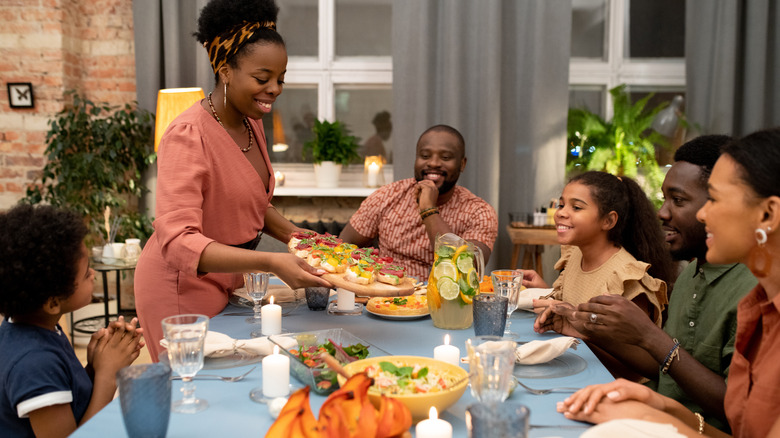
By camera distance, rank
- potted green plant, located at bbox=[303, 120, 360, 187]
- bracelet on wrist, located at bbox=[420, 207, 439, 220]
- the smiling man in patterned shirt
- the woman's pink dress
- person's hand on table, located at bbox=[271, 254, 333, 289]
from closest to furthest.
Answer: person's hand on table, located at bbox=[271, 254, 333, 289] < the woman's pink dress < bracelet on wrist, located at bbox=[420, 207, 439, 220] < the smiling man in patterned shirt < potted green plant, located at bbox=[303, 120, 360, 187]

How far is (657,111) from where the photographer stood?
177 inches

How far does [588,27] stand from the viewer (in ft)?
15.8

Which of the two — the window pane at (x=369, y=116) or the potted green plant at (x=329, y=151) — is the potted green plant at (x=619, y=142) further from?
the potted green plant at (x=329, y=151)

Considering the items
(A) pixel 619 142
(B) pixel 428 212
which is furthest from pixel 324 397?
(A) pixel 619 142

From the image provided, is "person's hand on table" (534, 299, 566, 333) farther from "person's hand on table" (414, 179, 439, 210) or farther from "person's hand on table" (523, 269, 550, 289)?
"person's hand on table" (414, 179, 439, 210)

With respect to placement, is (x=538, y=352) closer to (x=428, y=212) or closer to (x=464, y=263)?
(x=464, y=263)

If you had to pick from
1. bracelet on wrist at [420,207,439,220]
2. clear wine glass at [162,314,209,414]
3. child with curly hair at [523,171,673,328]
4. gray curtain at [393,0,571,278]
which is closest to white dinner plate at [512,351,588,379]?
child with curly hair at [523,171,673,328]

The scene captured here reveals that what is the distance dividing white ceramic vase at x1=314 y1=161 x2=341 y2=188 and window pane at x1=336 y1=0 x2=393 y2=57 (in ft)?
3.11

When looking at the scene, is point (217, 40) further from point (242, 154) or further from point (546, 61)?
point (546, 61)

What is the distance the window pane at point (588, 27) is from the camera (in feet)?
15.7

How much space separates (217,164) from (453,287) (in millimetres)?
843

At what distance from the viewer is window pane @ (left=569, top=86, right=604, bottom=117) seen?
4.84 m

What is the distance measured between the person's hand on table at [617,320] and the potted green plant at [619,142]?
292cm

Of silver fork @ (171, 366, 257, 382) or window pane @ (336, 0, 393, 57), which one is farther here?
window pane @ (336, 0, 393, 57)
